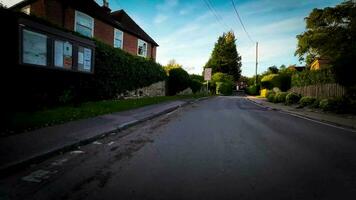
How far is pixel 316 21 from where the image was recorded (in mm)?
31672

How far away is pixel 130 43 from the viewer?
2630 centimetres

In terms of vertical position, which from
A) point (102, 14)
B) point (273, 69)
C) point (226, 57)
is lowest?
point (102, 14)

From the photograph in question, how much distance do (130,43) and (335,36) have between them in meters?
19.7

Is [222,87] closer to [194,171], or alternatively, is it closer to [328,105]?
[328,105]

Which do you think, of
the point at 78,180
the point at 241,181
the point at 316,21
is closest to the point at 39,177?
the point at 78,180

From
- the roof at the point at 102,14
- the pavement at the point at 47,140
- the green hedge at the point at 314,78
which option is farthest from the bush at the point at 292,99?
the pavement at the point at 47,140

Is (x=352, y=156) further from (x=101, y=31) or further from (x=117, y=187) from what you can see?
(x=101, y=31)

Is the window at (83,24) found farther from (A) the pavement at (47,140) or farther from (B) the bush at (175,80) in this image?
(A) the pavement at (47,140)

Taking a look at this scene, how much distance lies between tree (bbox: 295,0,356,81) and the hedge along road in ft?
37.9

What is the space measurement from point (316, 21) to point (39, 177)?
115 ft

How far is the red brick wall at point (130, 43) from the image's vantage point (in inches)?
1004

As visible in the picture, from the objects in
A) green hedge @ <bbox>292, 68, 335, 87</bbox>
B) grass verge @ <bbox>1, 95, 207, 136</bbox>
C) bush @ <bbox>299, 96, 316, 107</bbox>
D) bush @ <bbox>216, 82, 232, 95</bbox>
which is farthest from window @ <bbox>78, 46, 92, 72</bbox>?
bush @ <bbox>216, 82, 232, 95</bbox>

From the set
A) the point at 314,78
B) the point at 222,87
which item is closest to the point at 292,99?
the point at 314,78

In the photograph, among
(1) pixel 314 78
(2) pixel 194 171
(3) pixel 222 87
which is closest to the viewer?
(2) pixel 194 171
